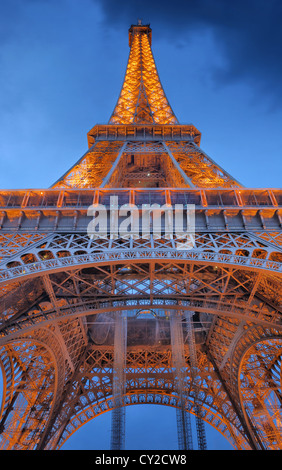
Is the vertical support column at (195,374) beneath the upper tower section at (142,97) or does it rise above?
beneath

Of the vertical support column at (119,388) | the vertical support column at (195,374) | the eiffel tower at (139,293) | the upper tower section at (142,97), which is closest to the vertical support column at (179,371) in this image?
the eiffel tower at (139,293)

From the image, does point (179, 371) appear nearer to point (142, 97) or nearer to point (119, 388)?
point (119, 388)

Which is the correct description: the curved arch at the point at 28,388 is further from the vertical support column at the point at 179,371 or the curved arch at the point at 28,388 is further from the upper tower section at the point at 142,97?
the upper tower section at the point at 142,97

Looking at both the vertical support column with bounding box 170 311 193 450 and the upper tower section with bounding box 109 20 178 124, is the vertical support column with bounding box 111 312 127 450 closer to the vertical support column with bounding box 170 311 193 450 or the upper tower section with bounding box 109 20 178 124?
the vertical support column with bounding box 170 311 193 450

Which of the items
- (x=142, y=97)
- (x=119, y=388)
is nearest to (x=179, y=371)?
(x=119, y=388)

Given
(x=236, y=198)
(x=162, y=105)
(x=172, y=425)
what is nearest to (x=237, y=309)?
(x=236, y=198)

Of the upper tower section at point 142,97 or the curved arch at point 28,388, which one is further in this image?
the upper tower section at point 142,97
